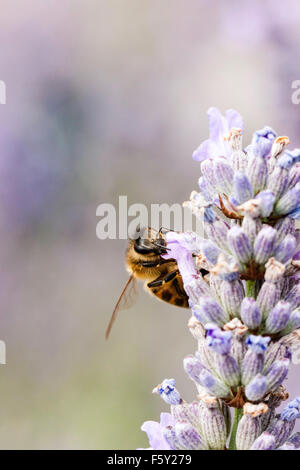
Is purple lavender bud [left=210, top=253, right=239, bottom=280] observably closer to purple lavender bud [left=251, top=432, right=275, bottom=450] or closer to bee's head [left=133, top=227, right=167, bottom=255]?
purple lavender bud [left=251, top=432, right=275, bottom=450]

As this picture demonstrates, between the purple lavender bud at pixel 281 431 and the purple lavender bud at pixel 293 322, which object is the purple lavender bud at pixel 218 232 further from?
the purple lavender bud at pixel 281 431

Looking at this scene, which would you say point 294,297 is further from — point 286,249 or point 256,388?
point 256,388

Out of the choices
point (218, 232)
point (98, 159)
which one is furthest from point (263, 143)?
point (98, 159)

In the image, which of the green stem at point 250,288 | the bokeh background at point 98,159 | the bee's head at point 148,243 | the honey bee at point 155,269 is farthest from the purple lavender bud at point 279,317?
the bokeh background at point 98,159

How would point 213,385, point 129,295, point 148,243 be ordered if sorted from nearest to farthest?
point 213,385
point 148,243
point 129,295

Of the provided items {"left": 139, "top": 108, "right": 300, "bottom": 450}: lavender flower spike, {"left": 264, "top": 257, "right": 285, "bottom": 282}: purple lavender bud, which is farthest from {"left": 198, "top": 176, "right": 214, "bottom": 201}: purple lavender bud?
{"left": 264, "top": 257, "right": 285, "bottom": 282}: purple lavender bud

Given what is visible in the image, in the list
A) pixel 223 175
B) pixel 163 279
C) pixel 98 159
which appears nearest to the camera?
pixel 223 175

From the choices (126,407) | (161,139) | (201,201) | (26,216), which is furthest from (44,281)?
(201,201)
